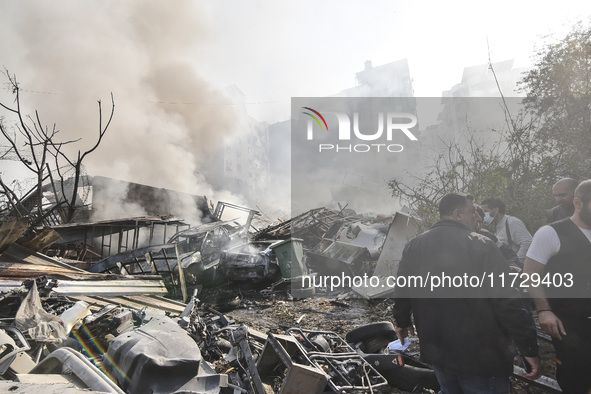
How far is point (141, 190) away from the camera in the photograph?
715 inches

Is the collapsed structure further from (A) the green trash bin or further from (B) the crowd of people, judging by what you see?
(B) the crowd of people

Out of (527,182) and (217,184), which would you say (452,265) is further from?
(217,184)

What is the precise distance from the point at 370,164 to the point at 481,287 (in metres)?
30.8

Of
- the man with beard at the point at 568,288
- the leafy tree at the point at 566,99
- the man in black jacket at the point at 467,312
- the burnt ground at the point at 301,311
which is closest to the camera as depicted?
the man in black jacket at the point at 467,312

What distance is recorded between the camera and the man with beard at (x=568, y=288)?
6.88 feet

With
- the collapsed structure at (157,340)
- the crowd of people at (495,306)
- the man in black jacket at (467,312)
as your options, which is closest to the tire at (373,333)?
the collapsed structure at (157,340)

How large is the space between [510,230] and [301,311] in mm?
4385

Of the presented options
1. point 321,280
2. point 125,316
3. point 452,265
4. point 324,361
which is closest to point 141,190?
point 321,280

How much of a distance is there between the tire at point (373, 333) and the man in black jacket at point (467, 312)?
75.3 inches

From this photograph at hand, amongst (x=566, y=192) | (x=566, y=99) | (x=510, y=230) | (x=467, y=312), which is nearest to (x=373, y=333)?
(x=510, y=230)

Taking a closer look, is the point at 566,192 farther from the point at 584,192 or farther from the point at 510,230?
the point at 584,192

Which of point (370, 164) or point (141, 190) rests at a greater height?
point (370, 164)

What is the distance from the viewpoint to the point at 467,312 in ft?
6.56

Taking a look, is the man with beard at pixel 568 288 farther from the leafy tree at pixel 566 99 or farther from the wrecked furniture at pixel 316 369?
the leafy tree at pixel 566 99
